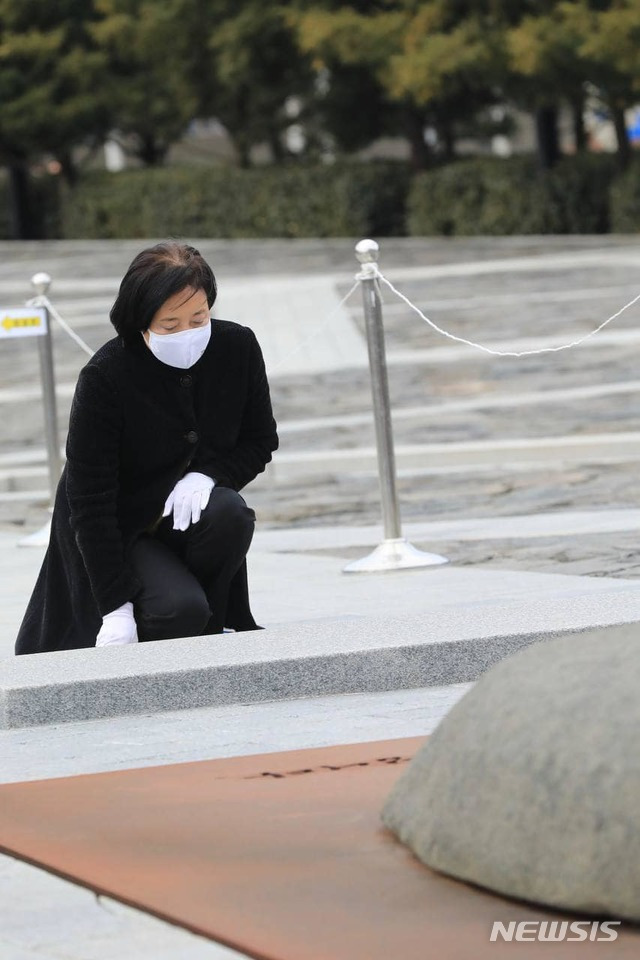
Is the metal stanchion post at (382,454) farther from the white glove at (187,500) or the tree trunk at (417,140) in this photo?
the tree trunk at (417,140)

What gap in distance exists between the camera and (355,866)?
332 cm

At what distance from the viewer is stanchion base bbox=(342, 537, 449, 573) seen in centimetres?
747

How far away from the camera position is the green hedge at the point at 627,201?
27000mm

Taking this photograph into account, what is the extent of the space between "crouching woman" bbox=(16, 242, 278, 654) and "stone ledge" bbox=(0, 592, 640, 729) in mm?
196

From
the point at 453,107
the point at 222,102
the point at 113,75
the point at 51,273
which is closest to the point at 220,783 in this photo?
the point at 51,273

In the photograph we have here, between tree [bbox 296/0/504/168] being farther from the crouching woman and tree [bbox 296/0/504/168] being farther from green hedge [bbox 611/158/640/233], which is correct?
the crouching woman

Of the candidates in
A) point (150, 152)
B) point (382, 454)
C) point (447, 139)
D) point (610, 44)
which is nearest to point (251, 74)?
point (447, 139)

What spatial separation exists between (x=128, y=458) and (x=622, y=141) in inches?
932

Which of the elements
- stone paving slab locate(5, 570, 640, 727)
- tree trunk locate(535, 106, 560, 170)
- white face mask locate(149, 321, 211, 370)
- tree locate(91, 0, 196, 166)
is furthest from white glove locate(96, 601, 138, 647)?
tree locate(91, 0, 196, 166)

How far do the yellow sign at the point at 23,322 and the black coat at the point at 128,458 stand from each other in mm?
3871

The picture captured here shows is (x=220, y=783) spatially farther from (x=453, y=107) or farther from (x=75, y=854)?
(x=453, y=107)

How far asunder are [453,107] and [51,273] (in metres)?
7.54

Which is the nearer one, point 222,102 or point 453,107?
point 453,107

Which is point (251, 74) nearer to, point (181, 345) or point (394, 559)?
point (394, 559)
